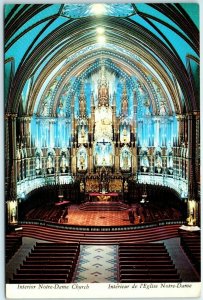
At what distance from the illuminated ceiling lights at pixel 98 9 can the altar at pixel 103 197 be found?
417 cm

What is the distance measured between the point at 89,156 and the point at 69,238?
2.54 meters

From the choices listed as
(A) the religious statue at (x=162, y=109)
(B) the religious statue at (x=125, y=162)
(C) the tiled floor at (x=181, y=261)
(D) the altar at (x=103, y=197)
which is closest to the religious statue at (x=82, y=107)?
(B) the religious statue at (x=125, y=162)

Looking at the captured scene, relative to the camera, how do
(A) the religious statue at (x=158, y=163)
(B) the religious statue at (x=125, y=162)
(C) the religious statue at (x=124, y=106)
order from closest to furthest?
(A) the religious statue at (x=158, y=163) → (B) the religious statue at (x=125, y=162) → (C) the religious statue at (x=124, y=106)

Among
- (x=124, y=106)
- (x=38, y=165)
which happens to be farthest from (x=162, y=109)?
(x=38, y=165)

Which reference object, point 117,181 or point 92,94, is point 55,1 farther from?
point 117,181

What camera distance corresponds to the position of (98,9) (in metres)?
9.20

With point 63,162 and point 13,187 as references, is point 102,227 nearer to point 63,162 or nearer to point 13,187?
point 63,162

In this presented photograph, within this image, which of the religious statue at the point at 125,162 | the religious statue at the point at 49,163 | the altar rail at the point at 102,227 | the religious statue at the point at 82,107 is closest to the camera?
the altar rail at the point at 102,227

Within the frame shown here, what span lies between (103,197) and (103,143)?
194 centimetres

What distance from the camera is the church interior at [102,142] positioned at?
919 centimetres

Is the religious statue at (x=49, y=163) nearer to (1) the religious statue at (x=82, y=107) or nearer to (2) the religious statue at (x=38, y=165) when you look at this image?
(2) the religious statue at (x=38, y=165)

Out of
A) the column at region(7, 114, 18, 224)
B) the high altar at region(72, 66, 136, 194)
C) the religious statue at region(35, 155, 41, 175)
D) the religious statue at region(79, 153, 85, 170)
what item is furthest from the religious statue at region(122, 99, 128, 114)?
the column at region(7, 114, 18, 224)

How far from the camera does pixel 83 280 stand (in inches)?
349

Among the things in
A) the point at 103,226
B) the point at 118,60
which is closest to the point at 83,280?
the point at 103,226
